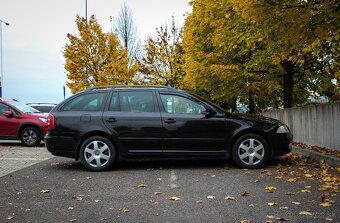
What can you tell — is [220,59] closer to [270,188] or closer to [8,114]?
[8,114]

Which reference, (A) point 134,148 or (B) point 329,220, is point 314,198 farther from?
(A) point 134,148

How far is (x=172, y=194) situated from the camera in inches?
258

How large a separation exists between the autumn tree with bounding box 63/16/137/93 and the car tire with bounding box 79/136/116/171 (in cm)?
2452

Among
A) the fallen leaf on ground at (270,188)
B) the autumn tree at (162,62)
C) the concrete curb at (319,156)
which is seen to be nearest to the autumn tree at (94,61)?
the autumn tree at (162,62)

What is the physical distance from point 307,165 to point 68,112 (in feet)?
17.9

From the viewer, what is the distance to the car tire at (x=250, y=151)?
9039mm

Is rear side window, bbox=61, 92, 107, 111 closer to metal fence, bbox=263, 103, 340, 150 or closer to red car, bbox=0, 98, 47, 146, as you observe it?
metal fence, bbox=263, 103, 340, 150

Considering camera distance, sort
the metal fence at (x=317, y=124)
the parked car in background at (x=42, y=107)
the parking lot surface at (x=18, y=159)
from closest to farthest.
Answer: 1. the parking lot surface at (x=18, y=159)
2. the metal fence at (x=317, y=124)
3. the parked car in background at (x=42, y=107)

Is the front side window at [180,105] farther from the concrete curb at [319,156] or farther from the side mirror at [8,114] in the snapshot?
the side mirror at [8,114]

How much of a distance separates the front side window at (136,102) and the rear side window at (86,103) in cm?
44

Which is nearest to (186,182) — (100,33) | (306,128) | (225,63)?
(306,128)

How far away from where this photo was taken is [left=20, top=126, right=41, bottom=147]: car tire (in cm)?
1539

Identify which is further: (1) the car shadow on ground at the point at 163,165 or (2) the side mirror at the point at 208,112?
(1) the car shadow on ground at the point at 163,165

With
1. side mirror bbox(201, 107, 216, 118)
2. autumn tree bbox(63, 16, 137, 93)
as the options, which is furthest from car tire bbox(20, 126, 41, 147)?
autumn tree bbox(63, 16, 137, 93)
